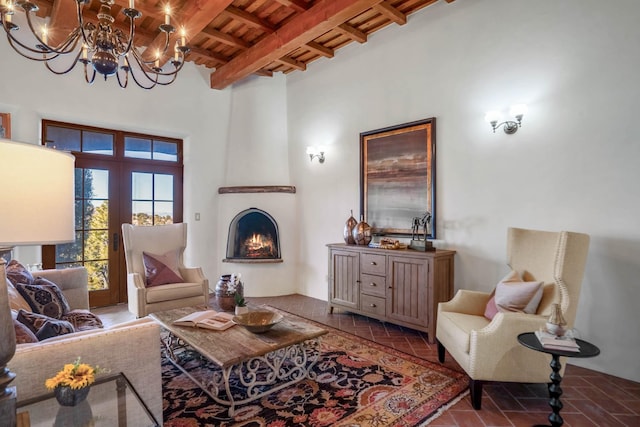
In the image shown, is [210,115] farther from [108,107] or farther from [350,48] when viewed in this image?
[350,48]

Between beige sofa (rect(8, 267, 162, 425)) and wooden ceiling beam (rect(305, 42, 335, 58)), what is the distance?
415cm

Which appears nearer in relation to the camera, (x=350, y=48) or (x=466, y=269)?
(x=466, y=269)

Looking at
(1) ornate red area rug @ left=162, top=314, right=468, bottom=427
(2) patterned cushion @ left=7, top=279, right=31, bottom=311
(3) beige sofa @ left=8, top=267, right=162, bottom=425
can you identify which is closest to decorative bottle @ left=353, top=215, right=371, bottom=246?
(1) ornate red area rug @ left=162, top=314, right=468, bottom=427

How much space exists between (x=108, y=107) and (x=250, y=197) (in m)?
2.31

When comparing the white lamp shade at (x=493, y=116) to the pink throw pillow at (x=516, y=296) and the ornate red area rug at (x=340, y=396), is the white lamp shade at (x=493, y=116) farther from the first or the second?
the ornate red area rug at (x=340, y=396)

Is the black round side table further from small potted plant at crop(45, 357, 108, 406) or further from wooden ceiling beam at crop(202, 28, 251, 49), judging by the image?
wooden ceiling beam at crop(202, 28, 251, 49)

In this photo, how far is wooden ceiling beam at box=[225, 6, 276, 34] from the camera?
397 cm

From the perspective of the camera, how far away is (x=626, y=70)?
2680mm

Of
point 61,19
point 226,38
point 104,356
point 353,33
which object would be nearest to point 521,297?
point 104,356

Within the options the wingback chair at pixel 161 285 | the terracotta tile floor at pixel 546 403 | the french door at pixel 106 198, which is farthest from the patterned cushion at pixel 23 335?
the french door at pixel 106 198

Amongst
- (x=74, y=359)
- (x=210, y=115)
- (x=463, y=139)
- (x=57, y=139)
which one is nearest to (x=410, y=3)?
(x=463, y=139)

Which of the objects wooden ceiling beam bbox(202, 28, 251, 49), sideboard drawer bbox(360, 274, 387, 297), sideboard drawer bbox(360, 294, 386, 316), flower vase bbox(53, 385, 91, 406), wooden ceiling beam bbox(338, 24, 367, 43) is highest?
wooden ceiling beam bbox(202, 28, 251, 49)

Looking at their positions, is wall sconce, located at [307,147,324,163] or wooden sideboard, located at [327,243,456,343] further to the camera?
wall sconce, located at [307,147,324,163]

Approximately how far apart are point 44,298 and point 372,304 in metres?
3.00
